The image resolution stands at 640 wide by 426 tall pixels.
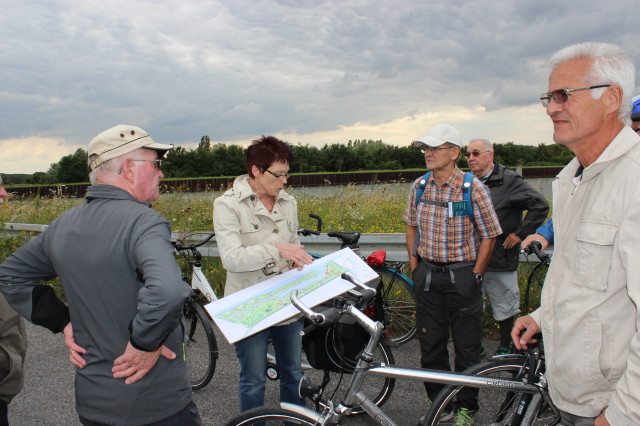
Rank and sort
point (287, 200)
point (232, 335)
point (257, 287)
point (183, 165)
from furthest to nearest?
point (183, 165), point (287, 200), point (257, 287), point (232, 335)

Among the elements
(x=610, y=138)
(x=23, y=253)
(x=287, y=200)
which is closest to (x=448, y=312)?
(x=287, y=200)

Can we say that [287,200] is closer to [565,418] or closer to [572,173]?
[572,173]

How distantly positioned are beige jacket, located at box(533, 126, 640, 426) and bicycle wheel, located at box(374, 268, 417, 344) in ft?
11.5

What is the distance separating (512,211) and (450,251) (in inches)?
60.0

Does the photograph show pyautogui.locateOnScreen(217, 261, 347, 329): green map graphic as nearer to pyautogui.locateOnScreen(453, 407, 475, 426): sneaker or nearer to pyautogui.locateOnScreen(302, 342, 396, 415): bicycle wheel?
pyautogui.locateOnScreen(302, 342, 396, 415): bicycle wheel

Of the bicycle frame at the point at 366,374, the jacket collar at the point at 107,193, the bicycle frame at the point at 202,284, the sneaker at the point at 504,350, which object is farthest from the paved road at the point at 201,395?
the jacket collar at the point at 107,193

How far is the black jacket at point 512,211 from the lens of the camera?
4.76 m

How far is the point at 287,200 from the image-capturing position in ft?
11.2

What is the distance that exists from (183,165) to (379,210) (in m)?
31.4

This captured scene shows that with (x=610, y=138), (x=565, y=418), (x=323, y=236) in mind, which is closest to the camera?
(x=610, y=138)

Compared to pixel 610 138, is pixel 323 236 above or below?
below

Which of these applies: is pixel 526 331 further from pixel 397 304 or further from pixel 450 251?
pixel 397 304

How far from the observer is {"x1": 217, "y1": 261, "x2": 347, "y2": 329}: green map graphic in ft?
8.89

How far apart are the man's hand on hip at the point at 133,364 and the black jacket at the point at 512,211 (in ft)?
12.1
